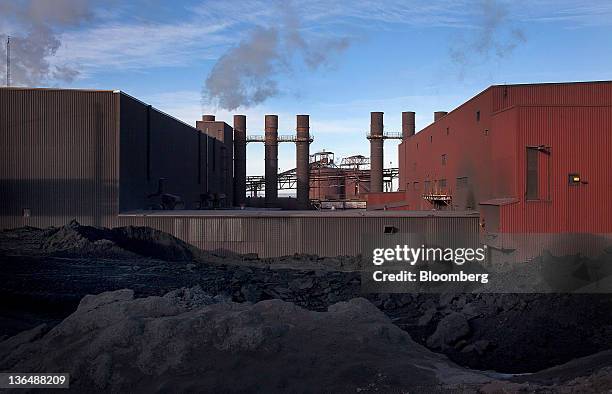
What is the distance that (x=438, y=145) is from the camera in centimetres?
3559

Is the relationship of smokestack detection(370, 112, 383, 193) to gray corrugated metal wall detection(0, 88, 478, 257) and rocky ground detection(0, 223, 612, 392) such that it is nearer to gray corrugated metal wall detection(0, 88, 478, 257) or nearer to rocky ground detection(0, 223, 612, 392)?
gray corrugated metal wall detection(0, 88, 478, 257)

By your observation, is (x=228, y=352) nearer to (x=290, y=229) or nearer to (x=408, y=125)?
(x=290, y=229)

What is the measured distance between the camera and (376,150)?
5044cm

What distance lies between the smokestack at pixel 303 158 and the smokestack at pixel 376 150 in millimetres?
5954

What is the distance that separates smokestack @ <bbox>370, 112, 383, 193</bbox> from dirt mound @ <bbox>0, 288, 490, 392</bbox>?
3947 cm

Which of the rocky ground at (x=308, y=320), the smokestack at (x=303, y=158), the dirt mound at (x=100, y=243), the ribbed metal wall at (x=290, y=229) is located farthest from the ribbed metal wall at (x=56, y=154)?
the smokestack at (x=303, y=158)

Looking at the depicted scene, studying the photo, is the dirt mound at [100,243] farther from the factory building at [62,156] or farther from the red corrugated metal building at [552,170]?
the red corrugated metal building at [552,170]

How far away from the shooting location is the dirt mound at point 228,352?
8.52 m

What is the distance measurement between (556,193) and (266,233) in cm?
1253

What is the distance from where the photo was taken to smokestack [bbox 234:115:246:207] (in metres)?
51.1

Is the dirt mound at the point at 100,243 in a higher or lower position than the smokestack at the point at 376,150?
lower

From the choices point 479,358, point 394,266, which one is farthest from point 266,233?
point 479,358

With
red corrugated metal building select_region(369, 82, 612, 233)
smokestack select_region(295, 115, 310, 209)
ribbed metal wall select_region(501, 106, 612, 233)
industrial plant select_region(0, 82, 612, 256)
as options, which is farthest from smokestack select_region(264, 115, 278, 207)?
ribbed metal wall select_region(501, 106, 612, 233)

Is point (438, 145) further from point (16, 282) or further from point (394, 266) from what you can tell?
point (16, 282)
